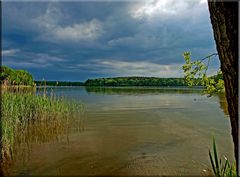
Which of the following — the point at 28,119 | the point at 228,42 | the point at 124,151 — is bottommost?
the point at 124,151

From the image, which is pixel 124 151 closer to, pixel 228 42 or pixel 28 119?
pixel 28 119

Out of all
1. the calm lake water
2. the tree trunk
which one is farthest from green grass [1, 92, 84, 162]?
the tree trunk

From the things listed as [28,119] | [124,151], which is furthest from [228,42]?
[28,119]

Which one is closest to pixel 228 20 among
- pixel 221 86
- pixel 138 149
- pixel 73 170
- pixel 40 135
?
pixel 221 86

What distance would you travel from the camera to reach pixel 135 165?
5.49m

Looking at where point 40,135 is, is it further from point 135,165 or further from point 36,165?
point 135,165

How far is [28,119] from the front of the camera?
9469 millimetres

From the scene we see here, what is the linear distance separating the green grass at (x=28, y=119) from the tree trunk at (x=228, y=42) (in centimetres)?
552

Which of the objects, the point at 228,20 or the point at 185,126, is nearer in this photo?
the point at 228,20

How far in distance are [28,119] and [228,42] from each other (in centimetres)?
900

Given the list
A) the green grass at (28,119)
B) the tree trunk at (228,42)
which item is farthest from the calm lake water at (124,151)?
the tree trunk at (228,42)

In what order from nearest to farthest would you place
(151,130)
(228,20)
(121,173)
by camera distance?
(228,20), (121,173), (151,130)

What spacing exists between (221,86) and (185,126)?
24.3 ft

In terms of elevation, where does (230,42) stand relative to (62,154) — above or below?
above
